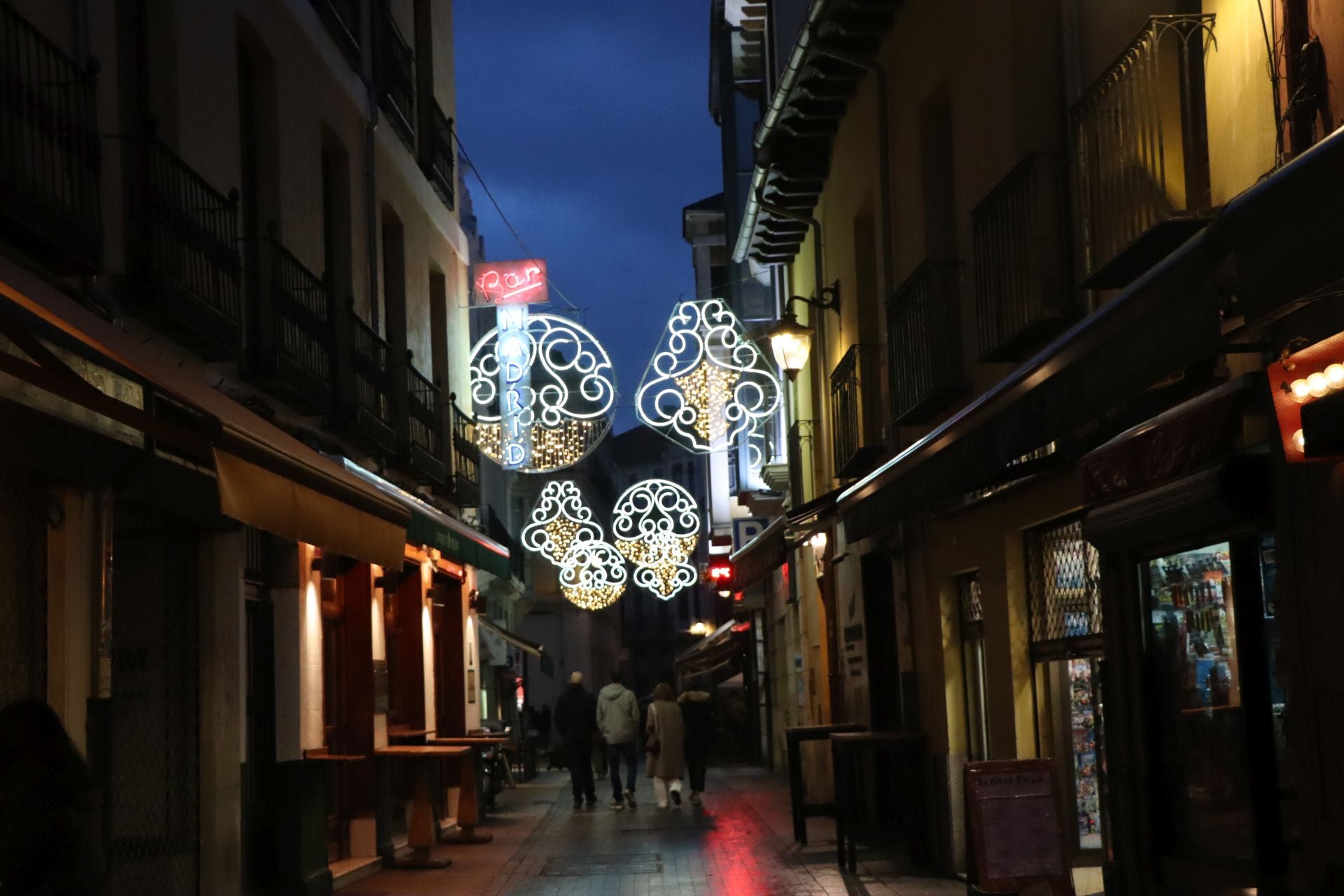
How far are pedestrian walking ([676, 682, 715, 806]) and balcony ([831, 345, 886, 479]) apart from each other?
8.75 meters

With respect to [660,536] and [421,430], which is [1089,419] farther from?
[660,536]

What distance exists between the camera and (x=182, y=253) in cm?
1109

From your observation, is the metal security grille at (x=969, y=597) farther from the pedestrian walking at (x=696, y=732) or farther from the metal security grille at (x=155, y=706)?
the pedestrian walking at (x=696, y=732)

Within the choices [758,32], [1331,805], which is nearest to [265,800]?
[1331,805]

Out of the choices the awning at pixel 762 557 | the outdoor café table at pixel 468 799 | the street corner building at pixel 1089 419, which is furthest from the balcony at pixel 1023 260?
the outdoor café table at pixel 468 799

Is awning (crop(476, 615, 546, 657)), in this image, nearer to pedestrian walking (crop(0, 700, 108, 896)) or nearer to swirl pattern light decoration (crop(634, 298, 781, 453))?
swirl pattern light decoration (crop(634, 298, 781, 453))

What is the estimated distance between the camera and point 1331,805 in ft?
22.8

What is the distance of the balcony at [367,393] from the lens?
51.1 ft

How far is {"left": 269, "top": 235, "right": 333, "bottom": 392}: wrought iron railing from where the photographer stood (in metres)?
13.3

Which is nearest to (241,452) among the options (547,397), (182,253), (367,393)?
(182,253)

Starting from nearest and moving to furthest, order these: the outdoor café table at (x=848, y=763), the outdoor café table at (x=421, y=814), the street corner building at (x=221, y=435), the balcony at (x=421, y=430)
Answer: the street corner building at (x=221, y=435), the outdoor café table at (x=848, y=763), the outdoor café table at (x=421, y=814), the balcony at (x=421, y=430)

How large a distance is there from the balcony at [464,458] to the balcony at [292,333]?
654 cm

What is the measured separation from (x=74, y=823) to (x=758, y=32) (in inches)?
1030

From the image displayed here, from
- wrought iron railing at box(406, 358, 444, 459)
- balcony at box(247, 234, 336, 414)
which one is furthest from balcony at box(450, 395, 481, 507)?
balcony at box(247, 234, 336, 414)
